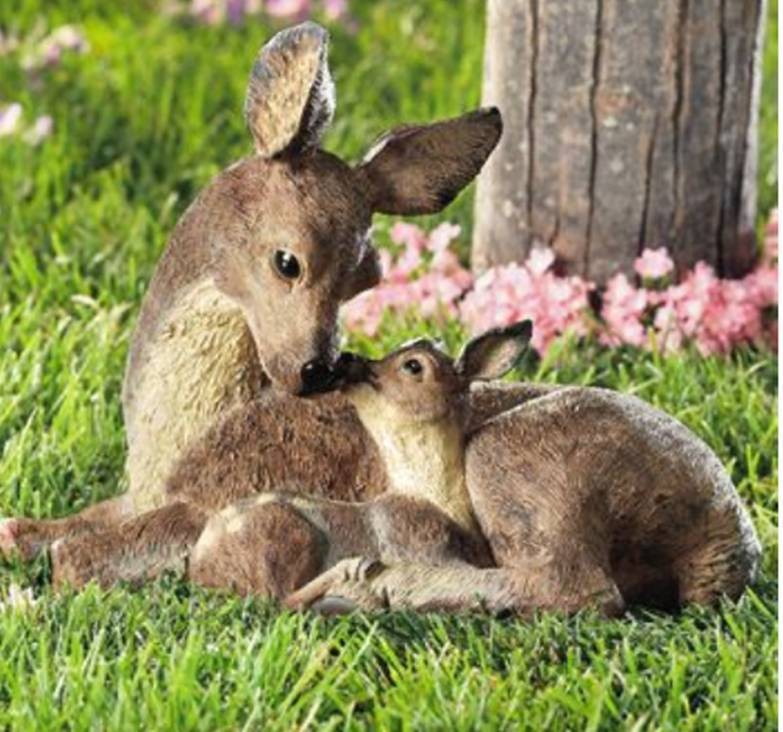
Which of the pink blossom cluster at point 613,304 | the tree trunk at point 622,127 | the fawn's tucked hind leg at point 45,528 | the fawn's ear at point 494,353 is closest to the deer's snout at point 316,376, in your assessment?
the fawn's ear at point 494,353

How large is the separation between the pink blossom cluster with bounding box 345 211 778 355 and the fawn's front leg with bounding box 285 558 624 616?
1510 mm

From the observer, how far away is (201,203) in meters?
4.14

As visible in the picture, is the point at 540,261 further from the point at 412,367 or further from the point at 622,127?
the point at 412,367

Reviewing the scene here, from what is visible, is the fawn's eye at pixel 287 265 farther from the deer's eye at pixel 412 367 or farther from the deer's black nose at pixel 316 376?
the deer's eye at pixel 412 367

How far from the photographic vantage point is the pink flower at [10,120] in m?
6.50

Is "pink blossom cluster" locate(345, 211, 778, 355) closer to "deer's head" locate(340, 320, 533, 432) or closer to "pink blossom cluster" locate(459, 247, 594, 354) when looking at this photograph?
"pink blossom cluster" locate(459, 247, 594, 354)

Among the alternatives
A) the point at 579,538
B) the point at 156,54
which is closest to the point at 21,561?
the point at 579,538

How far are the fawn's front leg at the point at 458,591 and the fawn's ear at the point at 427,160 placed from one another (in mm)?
617

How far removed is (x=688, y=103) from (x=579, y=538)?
186 centimetres

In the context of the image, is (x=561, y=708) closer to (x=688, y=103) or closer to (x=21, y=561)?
(x=21, y=561)

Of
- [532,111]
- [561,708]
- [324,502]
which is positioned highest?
[532,111]

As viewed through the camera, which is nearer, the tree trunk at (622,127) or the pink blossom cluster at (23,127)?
the tree trunk at (622,127)

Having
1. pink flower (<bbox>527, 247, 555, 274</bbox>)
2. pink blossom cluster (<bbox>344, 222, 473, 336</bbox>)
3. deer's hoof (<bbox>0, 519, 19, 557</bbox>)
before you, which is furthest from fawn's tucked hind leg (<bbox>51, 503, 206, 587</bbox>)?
pink flower (<bbox>527, 247, 555, 274</bbox>)

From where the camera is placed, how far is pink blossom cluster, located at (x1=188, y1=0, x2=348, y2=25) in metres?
7.60
